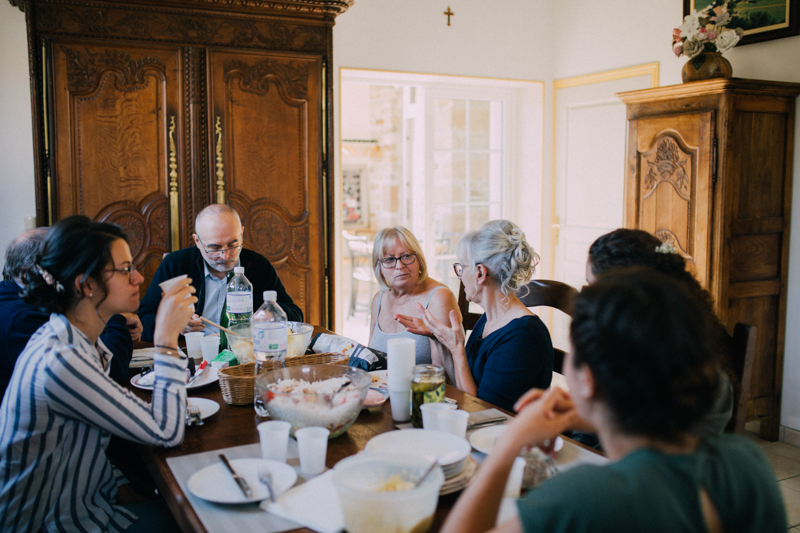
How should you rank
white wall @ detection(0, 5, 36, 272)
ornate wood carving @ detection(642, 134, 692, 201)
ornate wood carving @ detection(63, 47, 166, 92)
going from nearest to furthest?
1. ornate wood carving @ detection(63, 47, 166, 92)
2. ornate wood carving @ detection(642, 134, 692, 201)
3. white wall @ detection(0, 5, 36, 272)

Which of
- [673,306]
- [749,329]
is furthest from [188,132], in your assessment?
[673,306]

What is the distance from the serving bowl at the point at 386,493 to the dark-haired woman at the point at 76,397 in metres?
0.56

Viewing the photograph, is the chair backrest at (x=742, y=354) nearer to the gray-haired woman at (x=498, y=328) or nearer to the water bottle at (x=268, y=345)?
the gray-haired woman at (x=498, y=328)

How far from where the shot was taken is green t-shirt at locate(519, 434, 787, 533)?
74 centimetres

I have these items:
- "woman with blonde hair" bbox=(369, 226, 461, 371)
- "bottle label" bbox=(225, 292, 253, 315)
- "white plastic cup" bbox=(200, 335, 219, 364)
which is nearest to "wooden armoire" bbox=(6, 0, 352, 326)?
"woman with blonde hair" bbox=(369, 226, 461, 371)

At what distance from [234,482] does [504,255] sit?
43.8 inches

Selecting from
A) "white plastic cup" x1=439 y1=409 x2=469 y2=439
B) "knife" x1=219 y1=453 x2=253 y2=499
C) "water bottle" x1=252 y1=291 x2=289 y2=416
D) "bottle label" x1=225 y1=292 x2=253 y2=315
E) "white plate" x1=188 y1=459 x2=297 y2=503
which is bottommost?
"white plate" x1=188 y1=459 x2=297 y2=503

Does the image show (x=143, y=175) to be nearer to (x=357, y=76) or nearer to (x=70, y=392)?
(x=357, y=76)

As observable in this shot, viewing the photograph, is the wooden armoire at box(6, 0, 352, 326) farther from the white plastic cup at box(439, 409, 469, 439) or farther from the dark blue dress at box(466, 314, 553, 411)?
the white plastic cup at box(439, 409, 469, 439)

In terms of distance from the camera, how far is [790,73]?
134 inches

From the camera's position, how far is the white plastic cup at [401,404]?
156 centimetres

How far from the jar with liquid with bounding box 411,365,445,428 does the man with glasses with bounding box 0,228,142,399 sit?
905 millimetres

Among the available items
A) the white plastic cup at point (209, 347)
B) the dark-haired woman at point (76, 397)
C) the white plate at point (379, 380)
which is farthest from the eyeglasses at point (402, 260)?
the dark-haired woman at point (76, 397)

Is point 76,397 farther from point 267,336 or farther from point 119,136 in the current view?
point 119,136
